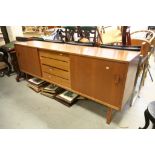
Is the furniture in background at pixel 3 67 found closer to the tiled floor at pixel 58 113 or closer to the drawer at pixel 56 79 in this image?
the tiled floor at pixel 58 113

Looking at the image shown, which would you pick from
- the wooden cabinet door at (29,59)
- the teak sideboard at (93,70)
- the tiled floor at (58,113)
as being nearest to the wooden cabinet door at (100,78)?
the teak sideboard at (93,70)

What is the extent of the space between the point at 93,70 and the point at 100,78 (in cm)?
12

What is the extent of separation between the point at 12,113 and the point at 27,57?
0.98m

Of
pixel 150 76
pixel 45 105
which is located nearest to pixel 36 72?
pixel 45 105

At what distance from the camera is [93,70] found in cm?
163

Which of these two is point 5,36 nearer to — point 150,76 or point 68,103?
point 68,103

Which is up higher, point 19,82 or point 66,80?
point 66,80

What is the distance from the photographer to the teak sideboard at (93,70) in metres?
1.46

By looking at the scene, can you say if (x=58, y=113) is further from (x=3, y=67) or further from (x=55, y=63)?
(x=3, y=67)

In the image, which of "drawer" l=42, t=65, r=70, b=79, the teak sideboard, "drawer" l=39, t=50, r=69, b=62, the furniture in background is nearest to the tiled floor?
the teak sideboard

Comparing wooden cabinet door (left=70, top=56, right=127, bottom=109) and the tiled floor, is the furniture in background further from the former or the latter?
wooden cabinet door (left=70, top=56, right=127, bottom=109)

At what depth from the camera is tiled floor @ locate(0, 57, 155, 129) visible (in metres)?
1.79

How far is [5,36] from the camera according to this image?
3605mm

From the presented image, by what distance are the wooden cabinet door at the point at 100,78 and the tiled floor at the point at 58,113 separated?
319 mm
